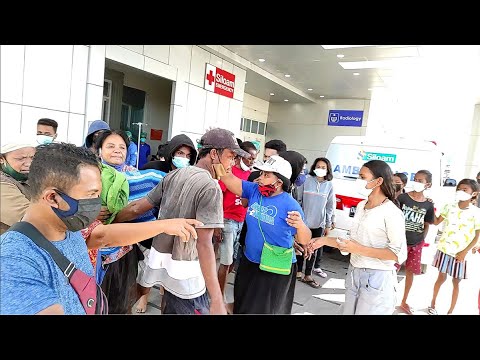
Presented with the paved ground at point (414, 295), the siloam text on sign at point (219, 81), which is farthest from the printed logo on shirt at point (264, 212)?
the siloam text on sign at point (219, 81)

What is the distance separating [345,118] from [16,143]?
447cm

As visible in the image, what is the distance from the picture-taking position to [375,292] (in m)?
1.64

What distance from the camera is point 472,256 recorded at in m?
2.40

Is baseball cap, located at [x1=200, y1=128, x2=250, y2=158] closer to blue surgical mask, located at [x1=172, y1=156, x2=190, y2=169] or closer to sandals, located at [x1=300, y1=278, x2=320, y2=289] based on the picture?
blue surgical mask, located at [x1=172, y1=156, x2=190, y2=169]

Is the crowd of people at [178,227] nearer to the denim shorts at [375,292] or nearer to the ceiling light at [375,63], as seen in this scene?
the denim shorts at [375,292]

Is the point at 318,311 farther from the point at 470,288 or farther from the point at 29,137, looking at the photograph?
the point at 29,137

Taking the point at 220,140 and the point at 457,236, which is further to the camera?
the point at 457,236

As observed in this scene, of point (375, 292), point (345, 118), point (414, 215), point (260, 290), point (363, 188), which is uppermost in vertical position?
point (345, 118)

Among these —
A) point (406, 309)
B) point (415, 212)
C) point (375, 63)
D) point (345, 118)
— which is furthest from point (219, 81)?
point (406, 309)

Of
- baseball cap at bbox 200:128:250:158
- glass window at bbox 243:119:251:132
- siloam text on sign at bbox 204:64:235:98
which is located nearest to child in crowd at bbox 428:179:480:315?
baseball cap at bbox 200:128:250:158

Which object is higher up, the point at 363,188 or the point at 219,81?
the point at 219,81

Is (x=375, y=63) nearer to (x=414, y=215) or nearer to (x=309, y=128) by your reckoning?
(x=309, y=128)
